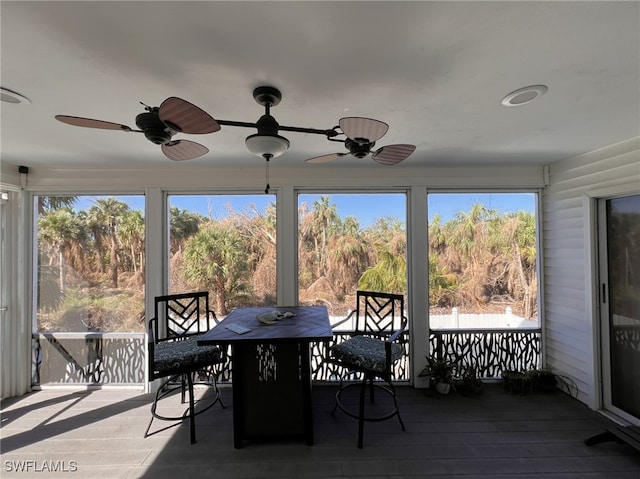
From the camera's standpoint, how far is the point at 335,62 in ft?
4.45

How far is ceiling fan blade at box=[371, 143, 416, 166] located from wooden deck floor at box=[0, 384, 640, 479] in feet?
7.09

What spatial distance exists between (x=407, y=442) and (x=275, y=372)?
1201 mm

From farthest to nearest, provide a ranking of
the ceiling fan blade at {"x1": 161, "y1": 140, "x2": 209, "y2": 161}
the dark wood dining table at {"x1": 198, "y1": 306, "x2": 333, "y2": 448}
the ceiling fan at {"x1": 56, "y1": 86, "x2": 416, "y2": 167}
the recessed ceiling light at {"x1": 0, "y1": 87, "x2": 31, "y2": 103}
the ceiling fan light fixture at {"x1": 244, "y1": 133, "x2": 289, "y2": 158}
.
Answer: the dark wood dining table at {"x1": 198, "y1": 306, "x2": 333, "y2": 448}
the ceiling fan blade at {"x1": 161, "y1": 140, "x2": 209, "y2": 161}
the recessed ceiling light at {"x1": 0, "y1": 87, "x2": 31, "y2": 103}
the ceiling fan light fixture at {"x1": 244, "y1": 133, "x2": 289, "y2": 158}
the ceiling fan at {"x1": 56, "y1": 86, "x2": 416, "y2": 167}

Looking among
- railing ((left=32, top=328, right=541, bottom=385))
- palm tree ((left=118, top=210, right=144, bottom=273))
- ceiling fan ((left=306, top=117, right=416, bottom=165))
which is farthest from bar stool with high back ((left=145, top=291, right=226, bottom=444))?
ceiling fan ((left=306, top=117, right=416, bottom=165))

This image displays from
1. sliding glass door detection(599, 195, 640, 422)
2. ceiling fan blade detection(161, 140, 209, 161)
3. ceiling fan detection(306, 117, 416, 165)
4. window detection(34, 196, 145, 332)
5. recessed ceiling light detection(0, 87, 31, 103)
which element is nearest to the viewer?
ceiling fan detection(306, 117, 416, 165)

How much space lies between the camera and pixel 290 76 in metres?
1.46

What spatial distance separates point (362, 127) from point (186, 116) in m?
0.79

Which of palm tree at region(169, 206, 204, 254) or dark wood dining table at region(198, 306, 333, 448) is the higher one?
palm tree at region(169, 206, 204, 254)

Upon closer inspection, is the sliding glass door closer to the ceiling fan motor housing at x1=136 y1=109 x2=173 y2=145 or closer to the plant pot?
the plant pot

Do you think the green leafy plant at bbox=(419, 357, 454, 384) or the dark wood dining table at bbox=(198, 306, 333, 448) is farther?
the green leafy plant at bbox=(419, 357, 454, 384)

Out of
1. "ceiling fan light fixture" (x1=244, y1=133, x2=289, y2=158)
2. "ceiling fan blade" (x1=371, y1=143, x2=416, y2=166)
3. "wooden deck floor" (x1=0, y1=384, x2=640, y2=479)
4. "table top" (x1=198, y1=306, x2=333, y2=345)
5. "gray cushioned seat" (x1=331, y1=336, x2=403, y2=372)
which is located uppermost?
"ceiling fan blade" (x1=371, y1=143, x2=416, y2=166)

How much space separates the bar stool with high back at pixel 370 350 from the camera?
2.28 meters

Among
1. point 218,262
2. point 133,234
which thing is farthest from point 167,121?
point 133,234

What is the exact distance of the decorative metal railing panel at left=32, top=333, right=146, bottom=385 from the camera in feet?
10.8
